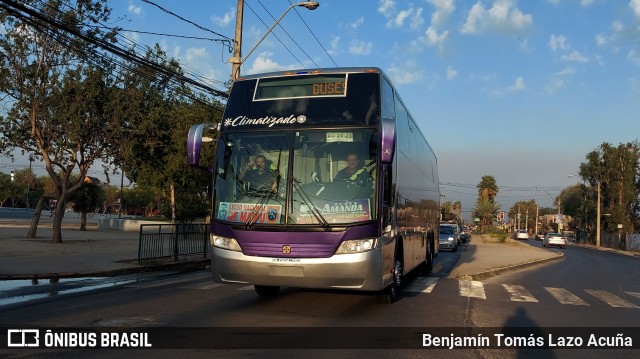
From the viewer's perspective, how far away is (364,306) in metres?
9.45

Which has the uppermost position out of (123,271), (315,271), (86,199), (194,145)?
(194,145)

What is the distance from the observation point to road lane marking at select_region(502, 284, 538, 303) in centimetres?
1140

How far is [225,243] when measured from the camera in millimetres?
8242

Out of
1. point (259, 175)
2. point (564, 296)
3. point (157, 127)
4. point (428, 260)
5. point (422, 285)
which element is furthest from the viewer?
point (157, 127)

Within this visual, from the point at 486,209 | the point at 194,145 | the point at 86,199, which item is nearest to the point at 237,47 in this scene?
the point at 194,145

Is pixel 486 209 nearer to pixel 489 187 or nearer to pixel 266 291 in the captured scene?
pixel 489 187

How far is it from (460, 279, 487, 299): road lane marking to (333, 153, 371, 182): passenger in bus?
5.10 m

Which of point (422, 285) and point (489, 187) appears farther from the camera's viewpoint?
point (489, 187)

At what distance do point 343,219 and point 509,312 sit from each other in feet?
13.3

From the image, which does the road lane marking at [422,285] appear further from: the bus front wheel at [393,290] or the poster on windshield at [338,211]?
the poster on windshield at [338,211]

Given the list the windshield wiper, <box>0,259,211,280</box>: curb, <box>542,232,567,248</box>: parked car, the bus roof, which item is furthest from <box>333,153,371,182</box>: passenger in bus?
<box>542,232,567,248</box>: parked car

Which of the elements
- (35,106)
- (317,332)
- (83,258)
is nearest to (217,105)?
(35,106)

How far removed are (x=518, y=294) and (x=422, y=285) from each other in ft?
7.32

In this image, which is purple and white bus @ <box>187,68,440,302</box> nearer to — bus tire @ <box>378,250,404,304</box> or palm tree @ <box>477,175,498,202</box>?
bus tire @ <box>378,250,404,304</box>
